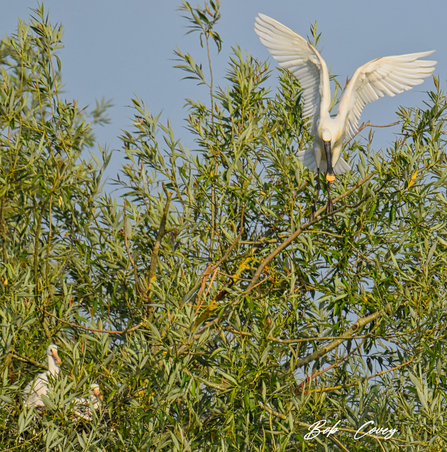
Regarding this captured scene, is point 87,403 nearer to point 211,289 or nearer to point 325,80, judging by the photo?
point 211,289

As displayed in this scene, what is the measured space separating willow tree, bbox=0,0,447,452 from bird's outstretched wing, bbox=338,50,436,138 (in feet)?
2.16

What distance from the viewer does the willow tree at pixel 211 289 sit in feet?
9.80

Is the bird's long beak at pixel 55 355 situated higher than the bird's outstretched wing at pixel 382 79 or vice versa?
the bird's outstretched wing at pixel 382 79

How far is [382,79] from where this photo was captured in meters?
5.30

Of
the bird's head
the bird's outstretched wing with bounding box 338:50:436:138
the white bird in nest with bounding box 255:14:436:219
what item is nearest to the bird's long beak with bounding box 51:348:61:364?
the bird's head

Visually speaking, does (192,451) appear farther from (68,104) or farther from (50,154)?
(68,104)

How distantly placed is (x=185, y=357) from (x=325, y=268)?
1545 millimetres

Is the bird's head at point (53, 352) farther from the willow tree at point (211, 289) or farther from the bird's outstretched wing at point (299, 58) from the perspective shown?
the bird's outstretched wing at point (299, 58)

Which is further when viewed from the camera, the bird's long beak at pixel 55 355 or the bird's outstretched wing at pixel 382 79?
the bird's outstretched wing at pixel 382 79

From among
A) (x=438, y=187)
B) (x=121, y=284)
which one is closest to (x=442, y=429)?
(x=438, y=187)

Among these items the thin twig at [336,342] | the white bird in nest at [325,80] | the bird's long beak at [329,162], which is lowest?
the thin twig at [336,342]

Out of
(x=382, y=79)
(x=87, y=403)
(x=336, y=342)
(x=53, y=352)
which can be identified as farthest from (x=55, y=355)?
(x=382, y=79)

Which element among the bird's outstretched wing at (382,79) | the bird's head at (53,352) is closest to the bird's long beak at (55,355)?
the bird's head at (53,352)

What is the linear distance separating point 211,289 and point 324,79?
2345 millimetres
